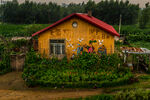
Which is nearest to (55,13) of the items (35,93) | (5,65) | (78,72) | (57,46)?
(57,46)

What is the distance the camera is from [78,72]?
429 inches

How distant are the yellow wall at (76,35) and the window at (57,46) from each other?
33 cm

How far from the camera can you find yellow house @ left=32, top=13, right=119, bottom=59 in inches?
503

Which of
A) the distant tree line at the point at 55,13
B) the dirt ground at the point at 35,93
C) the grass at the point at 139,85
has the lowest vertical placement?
the dirt ground at the point at 35,93

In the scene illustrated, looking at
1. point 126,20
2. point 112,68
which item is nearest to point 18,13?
point 126,20

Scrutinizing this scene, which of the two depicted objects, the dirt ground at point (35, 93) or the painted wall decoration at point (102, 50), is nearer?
the dirt ground at point (35, 93)

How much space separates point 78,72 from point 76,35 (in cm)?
337

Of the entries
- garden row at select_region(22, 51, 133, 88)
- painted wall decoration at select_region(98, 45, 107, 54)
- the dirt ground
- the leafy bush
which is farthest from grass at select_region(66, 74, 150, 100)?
the leafy bush

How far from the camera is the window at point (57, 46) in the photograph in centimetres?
1323

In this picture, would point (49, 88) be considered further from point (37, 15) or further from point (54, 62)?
point (37, 15)

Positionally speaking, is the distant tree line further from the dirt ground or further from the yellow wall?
the dirt ground

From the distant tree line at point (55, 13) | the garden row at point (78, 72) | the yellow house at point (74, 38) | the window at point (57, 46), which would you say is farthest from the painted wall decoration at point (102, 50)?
the distant tree line at point (55, 13)

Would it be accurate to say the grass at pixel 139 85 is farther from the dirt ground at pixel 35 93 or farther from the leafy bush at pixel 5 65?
the leafy bush at pixel 5 65

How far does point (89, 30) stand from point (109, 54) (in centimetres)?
240
